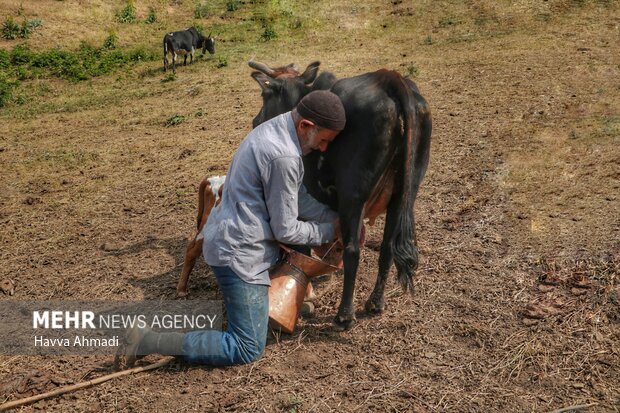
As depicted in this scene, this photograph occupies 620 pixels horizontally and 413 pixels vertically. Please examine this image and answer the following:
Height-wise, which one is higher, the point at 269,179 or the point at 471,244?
the point at 269,179

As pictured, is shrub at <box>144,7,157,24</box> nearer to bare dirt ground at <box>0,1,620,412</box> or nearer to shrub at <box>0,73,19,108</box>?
shrub at <box>0,73,19,108</box>

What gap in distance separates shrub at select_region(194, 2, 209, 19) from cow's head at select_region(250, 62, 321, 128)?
45.5 feet

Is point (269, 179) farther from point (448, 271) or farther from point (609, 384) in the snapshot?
point (609, 384)

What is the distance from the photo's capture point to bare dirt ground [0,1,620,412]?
14.8 feet

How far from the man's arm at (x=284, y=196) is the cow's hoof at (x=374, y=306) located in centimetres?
104

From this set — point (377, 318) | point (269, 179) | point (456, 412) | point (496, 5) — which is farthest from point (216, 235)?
point (496, 5)

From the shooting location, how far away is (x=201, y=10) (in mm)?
19781

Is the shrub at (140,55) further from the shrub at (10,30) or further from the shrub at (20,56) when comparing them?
the shrub at (10,30)

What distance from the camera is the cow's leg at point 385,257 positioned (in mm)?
5129

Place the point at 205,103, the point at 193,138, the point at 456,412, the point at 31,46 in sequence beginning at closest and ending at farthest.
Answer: the point at 456,412, the point at 193,138, the point at 205,103, the point at 31,46

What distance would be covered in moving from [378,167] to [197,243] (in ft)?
5.87

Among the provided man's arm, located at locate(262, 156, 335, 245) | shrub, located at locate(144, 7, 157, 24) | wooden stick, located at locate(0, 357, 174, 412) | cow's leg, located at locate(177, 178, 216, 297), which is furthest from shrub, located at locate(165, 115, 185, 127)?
shrub, located at locate(144, 7, 157, 24)

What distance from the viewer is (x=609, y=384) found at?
171 inches

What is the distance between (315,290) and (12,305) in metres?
2.70
